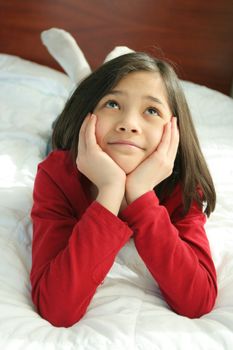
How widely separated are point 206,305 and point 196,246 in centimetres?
11

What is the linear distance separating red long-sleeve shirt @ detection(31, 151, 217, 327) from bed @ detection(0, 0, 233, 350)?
27 mm

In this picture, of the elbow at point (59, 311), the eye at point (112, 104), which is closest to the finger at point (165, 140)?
the eye at point (112, 104)

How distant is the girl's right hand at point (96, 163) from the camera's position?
0.78 m

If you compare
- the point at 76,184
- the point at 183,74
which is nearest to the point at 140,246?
the point at 76,184

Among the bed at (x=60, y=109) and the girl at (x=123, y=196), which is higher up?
the girl at (x=123, y=196)

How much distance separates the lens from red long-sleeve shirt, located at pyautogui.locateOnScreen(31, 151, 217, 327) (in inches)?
27.8

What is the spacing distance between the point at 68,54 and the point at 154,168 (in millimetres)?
1009

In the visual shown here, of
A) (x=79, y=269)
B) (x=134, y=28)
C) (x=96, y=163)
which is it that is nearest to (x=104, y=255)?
(x=79, y=269)

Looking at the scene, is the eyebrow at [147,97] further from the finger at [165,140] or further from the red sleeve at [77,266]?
the red sleeve at [77,266]

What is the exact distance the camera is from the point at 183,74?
7.22ft

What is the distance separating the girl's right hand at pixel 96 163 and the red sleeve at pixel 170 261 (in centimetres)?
5

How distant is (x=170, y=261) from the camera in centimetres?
75

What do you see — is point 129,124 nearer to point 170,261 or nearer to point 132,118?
point 132,118

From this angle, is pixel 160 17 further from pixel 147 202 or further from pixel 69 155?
pixel 147 202
